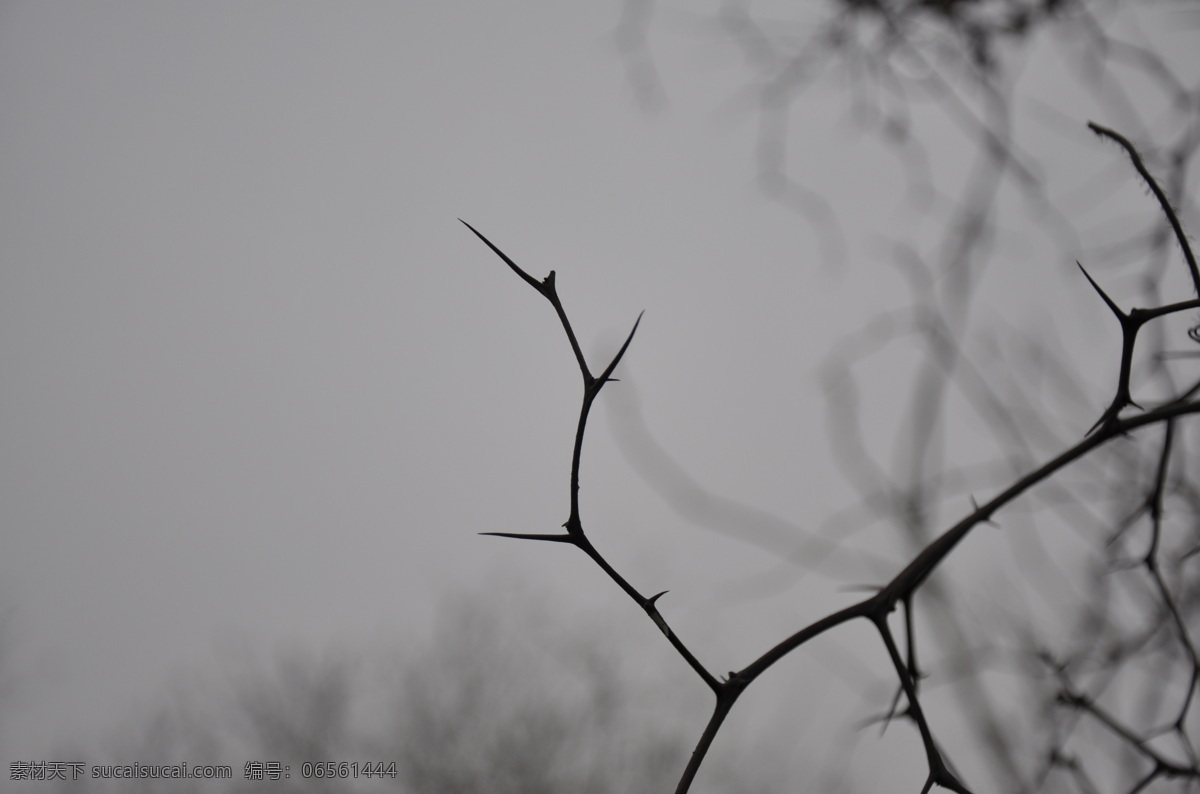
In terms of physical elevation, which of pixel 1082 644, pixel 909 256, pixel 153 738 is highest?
pixel 909 256

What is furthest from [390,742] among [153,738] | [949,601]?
[949,601]

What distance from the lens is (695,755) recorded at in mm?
159

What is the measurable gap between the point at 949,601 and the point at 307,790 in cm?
272

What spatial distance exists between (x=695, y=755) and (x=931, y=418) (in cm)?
51

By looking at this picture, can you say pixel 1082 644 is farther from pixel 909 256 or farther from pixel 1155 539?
pixel 1155 539

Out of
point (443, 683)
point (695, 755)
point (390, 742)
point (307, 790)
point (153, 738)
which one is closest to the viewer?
point (695, 755)

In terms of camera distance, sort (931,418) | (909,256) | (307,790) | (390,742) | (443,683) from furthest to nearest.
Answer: (443,683) < (390,742) < (307,790) < (909,256) < (931,418)

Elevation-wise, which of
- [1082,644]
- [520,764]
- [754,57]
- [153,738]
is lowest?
[520,764]

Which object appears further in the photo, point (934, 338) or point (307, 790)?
point (307, 790)

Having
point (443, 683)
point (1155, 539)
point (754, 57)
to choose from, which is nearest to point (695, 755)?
point (1155, 539)

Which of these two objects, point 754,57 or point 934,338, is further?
point 754,57

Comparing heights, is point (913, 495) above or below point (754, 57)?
below

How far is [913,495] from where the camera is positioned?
60 centimetres

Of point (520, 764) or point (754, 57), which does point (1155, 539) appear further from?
point (520, 764)
